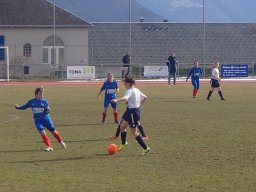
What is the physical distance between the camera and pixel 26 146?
15750mm

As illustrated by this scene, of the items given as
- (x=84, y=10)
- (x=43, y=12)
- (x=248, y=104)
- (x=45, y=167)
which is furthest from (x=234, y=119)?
(x=84, y=10)

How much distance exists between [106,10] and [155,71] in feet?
144

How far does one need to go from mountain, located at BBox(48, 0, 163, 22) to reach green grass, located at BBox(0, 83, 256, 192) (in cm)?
6541

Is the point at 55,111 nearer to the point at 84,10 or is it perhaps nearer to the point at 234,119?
the point at 234,119

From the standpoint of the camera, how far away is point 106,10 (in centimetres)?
9381

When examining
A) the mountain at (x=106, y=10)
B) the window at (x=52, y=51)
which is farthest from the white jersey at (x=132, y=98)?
the mountain at (x=106, y=10)

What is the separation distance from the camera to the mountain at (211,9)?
3386 inches

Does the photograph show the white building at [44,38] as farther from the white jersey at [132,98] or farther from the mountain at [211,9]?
the white jersey at [132,98]

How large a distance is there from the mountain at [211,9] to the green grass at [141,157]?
6137cm

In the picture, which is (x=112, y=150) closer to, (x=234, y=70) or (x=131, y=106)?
(x=131, y=106)

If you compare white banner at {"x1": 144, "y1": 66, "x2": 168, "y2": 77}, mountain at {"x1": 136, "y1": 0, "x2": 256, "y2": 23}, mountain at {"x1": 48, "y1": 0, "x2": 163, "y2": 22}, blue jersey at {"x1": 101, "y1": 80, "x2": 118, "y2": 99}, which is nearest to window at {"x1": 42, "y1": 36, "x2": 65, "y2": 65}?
white banner at {"x1": 144, "y1": 66, "x2": 168, "y2": 77}

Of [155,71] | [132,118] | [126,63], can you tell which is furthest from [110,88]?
[155,71]

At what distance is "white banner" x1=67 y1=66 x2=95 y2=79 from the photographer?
49.8m

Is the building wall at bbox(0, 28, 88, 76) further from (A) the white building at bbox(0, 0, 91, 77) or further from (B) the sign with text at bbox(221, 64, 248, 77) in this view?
→ (B) the sign with text at bbox(221, 64, 248, 77)
